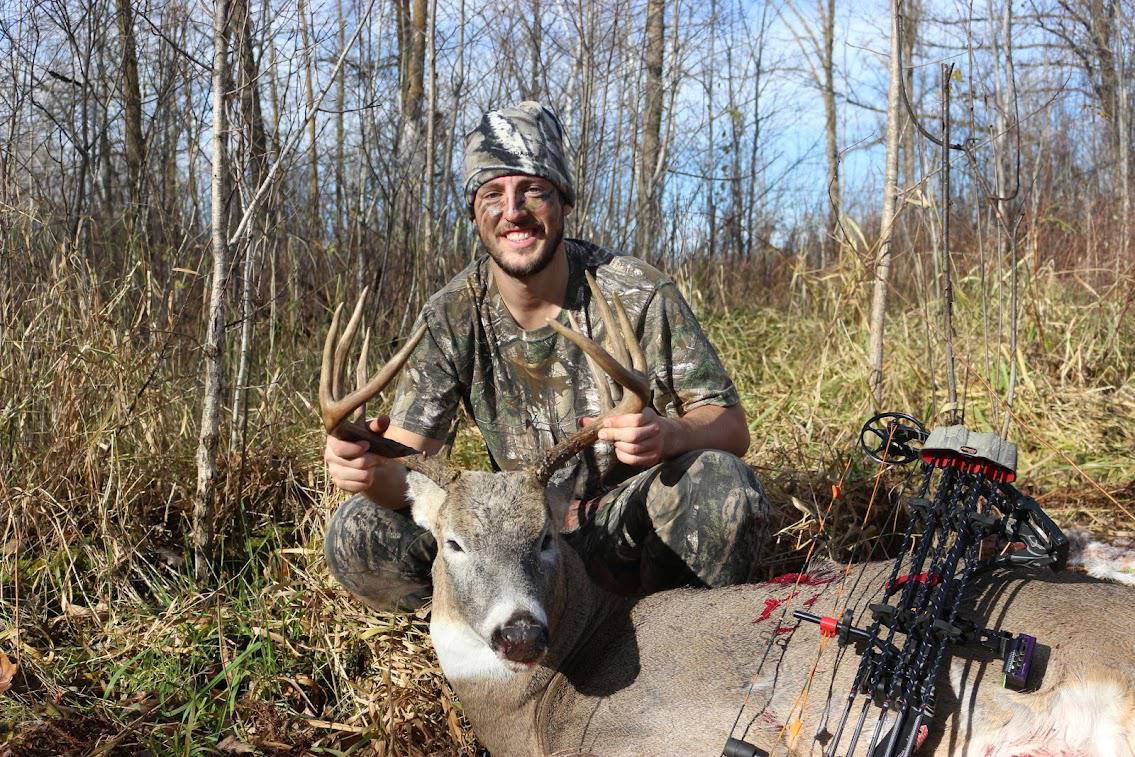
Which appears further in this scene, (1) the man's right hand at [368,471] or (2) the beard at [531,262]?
(2) the beard at [531,262]

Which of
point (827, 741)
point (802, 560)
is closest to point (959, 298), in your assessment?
point (802, 560)

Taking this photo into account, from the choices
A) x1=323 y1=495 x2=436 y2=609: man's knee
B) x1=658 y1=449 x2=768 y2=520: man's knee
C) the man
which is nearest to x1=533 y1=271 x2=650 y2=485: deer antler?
the man

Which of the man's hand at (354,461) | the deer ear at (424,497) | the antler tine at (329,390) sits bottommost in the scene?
the deer ear at (424,497)

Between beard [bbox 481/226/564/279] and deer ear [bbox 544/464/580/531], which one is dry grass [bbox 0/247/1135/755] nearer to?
deer ear [bbox 544/464/580/531]

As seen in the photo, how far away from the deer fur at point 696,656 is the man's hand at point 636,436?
260mm

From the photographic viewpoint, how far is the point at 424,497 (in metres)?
3.00

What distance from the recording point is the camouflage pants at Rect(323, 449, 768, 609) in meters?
3.14

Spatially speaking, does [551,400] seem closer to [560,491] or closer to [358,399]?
[560,491]

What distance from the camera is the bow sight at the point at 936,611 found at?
7.61 feet

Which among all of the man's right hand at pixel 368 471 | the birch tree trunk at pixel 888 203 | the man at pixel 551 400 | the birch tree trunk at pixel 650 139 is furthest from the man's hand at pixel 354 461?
the birch tree trunk at pixel 650 139

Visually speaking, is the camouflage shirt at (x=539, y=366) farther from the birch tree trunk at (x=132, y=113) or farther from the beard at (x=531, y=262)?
the birch tree trunk at (x=132, y=113)

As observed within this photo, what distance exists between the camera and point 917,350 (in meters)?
5.68

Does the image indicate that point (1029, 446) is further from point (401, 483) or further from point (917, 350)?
point (401, 483)

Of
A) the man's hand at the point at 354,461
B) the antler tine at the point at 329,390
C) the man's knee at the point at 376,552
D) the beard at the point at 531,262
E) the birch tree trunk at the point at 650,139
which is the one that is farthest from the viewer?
the birch tree trunk at the point at 650,139
